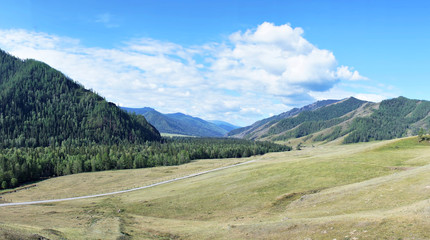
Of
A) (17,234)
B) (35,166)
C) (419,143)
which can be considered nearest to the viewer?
(17,234)

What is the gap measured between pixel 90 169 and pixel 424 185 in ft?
607

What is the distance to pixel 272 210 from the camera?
53625 mm

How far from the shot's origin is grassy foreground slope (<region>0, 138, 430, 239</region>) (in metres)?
32.2

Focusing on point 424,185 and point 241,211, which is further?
point 241,211

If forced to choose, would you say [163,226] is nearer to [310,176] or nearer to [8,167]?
[310,176]

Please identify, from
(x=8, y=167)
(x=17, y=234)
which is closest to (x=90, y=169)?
(x=8, y=167)

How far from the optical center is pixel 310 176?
7325 cm

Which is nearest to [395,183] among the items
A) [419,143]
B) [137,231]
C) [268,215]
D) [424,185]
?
[424,185]

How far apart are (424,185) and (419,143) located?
9723cm

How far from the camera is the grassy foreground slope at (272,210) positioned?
32.2 m

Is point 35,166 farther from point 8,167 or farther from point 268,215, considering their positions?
point 268,215

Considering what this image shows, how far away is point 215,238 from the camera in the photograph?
3778cm

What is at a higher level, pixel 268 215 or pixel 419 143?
pixel 419 143

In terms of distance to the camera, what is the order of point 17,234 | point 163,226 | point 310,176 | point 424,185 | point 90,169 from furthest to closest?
point 90,169
point 310,176
point 163,226
point 424,185
point 17,234
